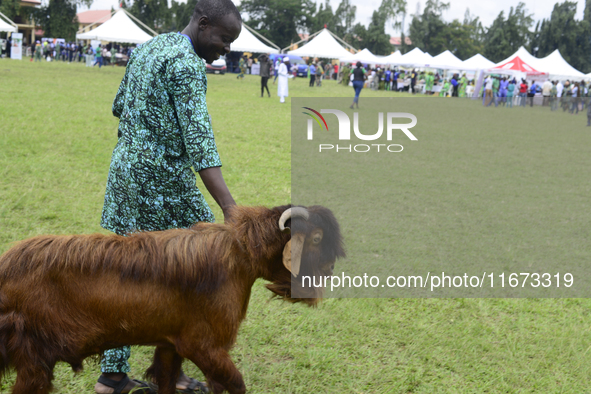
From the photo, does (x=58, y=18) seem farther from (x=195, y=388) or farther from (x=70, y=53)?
(x=195, y=388)

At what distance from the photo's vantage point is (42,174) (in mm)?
7418

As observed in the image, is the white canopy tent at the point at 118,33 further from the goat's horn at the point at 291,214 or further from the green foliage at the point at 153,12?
the green foliage at the point at 153,12

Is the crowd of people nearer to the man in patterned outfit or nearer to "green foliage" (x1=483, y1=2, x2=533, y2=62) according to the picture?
→ the man in patterned outfit

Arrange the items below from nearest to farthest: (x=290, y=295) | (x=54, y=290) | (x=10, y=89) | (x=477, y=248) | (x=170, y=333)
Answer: (x=54, y=290) → (x=170, y=333) → (x=290, y=295) → (x=477, y=248) → (x=10, y=89)

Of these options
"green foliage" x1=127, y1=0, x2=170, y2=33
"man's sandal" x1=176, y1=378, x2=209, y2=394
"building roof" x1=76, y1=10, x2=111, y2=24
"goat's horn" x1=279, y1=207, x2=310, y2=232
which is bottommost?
"man's sandal" x1=176, y1=378, x2=209, y2=394

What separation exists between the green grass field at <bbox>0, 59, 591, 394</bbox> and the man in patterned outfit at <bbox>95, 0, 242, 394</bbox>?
96 cm

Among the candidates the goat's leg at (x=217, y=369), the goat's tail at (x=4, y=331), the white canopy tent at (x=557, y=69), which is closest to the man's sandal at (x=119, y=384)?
the goat's leg at (x=217, y=369)

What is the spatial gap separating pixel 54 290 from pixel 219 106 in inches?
610

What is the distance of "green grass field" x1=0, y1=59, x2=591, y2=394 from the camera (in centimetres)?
331

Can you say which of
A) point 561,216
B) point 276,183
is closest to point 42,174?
point 276,183

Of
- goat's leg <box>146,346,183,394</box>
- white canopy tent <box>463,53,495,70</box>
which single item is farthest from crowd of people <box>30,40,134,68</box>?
goat's leg <box>146,346,183,394</box>

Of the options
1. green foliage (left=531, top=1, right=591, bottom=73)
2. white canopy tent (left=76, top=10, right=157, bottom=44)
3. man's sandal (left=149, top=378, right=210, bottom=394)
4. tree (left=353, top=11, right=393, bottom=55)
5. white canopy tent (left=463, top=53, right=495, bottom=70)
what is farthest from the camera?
tree (left=353, top=11, right=393, bottom=55)

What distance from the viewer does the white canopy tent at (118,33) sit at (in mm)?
29562

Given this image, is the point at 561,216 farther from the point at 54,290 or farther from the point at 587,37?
the point at 587,37
